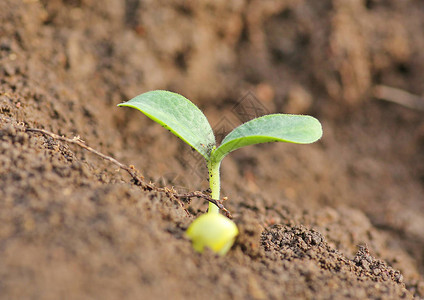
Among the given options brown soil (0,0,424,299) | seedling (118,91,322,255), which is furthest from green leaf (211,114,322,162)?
brown soil (0,0,424,299)

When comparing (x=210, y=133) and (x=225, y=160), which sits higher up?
(x=225, y=160)

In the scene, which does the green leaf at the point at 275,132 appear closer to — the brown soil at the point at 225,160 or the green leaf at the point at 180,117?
the green leaf at the point at 180,117

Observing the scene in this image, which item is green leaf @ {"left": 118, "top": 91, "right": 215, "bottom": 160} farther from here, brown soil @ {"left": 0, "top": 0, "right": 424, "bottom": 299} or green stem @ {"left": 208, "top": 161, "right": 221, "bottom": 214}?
brown soil @ {"left": 0, "top": 0, "right": 424, "bottom": 299}

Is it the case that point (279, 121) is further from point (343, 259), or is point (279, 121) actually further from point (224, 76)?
point (224, 76)

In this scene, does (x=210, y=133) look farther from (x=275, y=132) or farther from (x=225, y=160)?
(x=225, y=160)

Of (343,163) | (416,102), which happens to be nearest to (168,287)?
(343,163)

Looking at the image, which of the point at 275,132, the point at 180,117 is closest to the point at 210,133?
the point at 180,117
